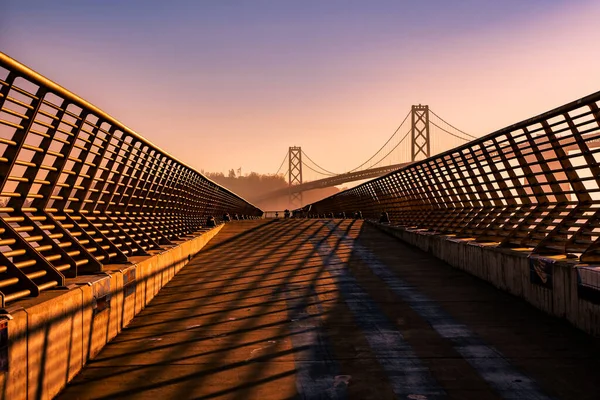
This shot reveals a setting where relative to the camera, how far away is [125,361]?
648cm

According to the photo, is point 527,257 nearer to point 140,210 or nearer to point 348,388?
point 348,388

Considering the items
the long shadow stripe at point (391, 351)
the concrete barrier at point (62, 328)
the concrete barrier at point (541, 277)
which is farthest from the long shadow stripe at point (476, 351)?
the concrete barrier at point (62, 328)

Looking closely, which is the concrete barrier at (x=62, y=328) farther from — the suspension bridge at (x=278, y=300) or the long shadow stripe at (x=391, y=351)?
the long shadow stripe at (x=391, y=351)

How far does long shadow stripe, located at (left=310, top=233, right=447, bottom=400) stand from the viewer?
534cm

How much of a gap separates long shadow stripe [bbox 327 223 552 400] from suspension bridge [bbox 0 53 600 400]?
29mm

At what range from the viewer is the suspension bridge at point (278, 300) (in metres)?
5.42

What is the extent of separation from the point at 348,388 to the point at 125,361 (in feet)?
8.43

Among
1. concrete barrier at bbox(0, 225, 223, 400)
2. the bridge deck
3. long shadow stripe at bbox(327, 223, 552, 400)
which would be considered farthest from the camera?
the bridge deck

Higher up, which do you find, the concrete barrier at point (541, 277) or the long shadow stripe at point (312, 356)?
the concrete barrier at point (541, 277)

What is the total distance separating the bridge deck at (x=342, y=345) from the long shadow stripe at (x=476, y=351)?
14 millimetres

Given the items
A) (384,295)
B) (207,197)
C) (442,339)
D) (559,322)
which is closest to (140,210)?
(384,295)

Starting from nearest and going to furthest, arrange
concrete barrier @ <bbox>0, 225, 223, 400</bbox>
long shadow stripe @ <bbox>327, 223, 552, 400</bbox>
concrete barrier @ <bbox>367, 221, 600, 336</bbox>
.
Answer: concrete barrier @ <bbox>0, 225, 223, 400</bbox> < long shadow stripe @ <bbox>327, 223, 552, 400</bbox> < concrete barrier @ <bbox>367, 221, 600, 336</bbox>

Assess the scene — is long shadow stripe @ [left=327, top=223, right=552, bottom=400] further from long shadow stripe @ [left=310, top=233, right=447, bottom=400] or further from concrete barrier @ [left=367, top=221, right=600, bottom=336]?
concrete barrier @ [left=367, top=221, right=600, bottom=336]

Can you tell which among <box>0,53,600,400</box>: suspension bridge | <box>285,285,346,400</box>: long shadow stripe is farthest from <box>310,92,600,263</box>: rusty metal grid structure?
<box>285,285,346,400</box>: long shadow stripe
